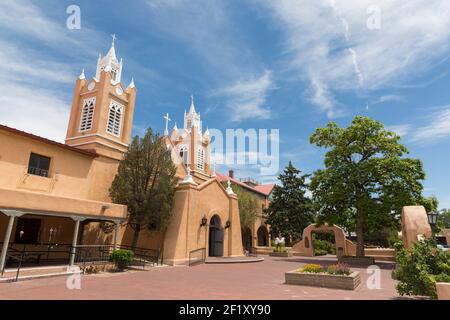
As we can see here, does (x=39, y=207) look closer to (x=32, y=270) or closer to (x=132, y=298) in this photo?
(x=32, y=270)

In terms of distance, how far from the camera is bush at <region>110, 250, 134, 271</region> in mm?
14758

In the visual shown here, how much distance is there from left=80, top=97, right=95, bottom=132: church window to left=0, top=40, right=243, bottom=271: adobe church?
0.09m

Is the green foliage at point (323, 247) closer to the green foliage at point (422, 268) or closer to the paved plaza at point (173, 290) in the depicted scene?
the paved plaza at point (173, 290)

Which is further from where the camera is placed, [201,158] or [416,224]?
[201,158]

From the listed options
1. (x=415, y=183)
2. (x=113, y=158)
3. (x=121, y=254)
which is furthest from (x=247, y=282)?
(x=415, y=183)

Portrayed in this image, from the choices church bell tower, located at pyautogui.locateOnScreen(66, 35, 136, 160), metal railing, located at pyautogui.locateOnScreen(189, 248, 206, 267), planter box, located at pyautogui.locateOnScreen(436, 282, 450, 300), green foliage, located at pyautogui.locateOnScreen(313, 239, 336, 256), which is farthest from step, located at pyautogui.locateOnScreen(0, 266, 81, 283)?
green foliage, located at pyautogui.locateOnScreen(313, 239, 336, 256)

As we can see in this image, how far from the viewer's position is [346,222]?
2383 cm

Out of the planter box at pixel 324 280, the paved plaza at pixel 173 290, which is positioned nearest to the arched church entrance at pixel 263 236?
the paved plaza at pixel 173 290

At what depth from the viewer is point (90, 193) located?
60.3ft

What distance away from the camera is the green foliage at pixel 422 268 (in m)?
7.96

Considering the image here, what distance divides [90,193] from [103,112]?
6941mm

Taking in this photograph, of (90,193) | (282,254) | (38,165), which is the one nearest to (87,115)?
(90,193)

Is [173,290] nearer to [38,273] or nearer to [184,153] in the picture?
[38,273]

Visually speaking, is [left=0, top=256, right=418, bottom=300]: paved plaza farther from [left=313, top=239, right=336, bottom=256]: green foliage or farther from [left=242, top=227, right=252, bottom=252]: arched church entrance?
[left=242, top=227, right=252, bottom=252]: arched church entrance
